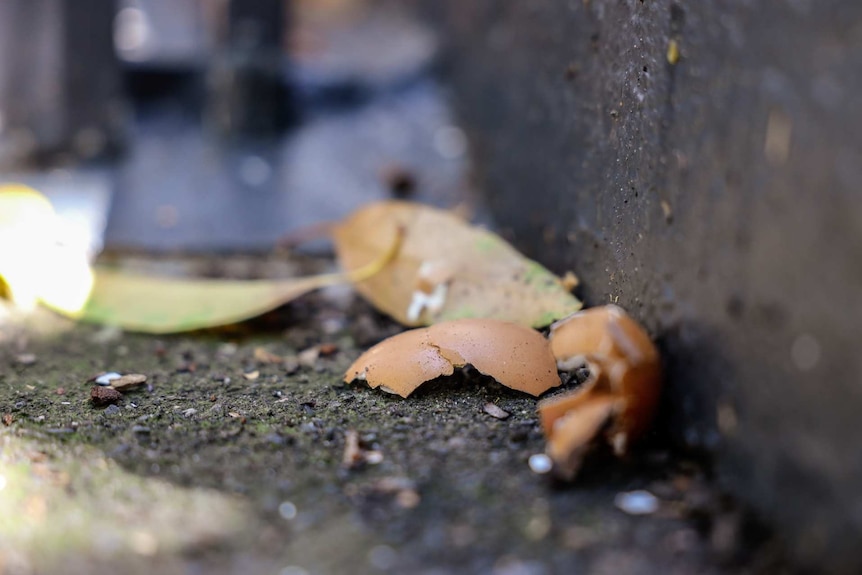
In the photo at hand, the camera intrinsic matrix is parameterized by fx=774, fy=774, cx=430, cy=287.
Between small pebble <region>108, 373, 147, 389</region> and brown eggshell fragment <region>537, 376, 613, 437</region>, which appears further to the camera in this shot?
small pebble <region>108, 373, 147, 389</region>

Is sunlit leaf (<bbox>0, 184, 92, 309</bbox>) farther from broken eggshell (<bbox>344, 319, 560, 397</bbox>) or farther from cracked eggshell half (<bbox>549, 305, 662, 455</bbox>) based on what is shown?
cracked eggshell half (<bbox>549, 305, 662, 455</bbox>)

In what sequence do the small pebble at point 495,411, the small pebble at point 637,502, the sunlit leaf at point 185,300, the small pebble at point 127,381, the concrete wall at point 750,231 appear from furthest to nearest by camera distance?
the sunlit leaf at point 185,300 → the small pebble at point 127,381 → the small pebble at point 495,411 → the small pebble at point 637,502 → the concrete wall at point 750,231

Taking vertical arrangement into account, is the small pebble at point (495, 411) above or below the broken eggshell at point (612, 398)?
below

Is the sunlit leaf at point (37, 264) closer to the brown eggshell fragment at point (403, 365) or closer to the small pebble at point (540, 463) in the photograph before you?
the brown eggshell fragment at point (403, 365)

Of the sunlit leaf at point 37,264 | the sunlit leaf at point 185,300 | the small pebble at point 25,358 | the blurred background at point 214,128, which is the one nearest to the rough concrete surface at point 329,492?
the small pebble at point 25,358

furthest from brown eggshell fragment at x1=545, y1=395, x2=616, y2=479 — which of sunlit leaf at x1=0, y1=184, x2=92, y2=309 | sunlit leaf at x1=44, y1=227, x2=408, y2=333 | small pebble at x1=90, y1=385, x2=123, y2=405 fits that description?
sunlit leaf at x1=0, y1=184, x2=92, y2=309

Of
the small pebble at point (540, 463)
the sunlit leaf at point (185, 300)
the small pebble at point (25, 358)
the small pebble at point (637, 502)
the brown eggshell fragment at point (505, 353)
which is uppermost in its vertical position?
the brown eggshell fragment at point (505, 353)

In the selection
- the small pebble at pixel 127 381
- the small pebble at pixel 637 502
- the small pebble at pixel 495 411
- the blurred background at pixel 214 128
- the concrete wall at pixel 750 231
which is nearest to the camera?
the concrete wall at pixel 750 231

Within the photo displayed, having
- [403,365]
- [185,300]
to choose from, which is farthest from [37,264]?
[403,365]
